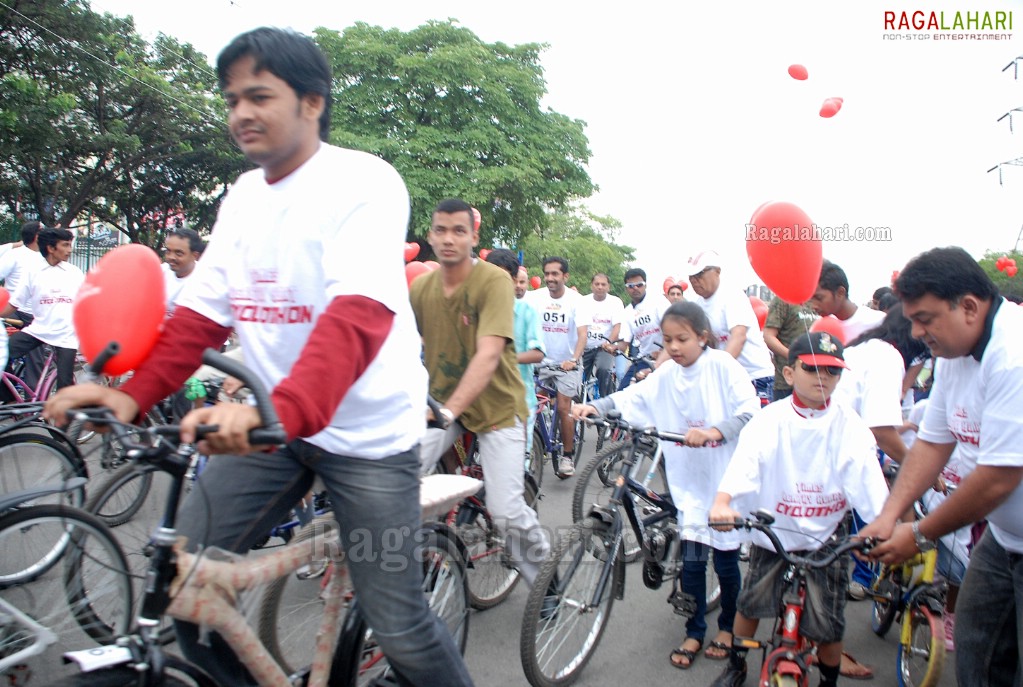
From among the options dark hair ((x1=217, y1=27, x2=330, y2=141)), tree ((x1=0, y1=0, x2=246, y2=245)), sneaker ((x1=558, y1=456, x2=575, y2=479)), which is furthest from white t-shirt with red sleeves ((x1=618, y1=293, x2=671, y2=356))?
tree ((x1=0, y1=0, x2=246, y2=245))

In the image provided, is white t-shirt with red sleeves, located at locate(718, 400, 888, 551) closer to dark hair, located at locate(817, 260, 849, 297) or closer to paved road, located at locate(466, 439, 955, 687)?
paved road, located at locate(466, 439, 955, 687)

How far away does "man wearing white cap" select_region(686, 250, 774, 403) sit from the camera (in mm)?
6219

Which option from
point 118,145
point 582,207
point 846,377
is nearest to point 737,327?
point 846,377

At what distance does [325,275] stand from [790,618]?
7.30ft

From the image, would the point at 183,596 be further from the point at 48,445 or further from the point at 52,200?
the point at 52,200

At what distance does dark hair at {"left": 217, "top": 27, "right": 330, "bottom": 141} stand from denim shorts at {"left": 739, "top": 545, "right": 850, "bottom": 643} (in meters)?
2.43

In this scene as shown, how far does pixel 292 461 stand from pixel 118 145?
19.8m

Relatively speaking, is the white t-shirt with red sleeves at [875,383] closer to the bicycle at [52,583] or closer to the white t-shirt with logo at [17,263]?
the bicycle at [52,583]

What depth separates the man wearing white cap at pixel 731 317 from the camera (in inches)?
245

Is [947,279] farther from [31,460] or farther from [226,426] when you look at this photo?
[31,460]

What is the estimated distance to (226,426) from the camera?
5.29 ft

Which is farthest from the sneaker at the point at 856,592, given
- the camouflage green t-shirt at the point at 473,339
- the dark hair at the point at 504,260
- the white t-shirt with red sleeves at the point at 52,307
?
the white t-shirt with red sleeves at the point at 52,307

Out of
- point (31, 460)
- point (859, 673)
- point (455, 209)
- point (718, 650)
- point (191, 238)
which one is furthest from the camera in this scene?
point (191, 238)

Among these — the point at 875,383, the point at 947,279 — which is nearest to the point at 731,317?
the point at 875,383
